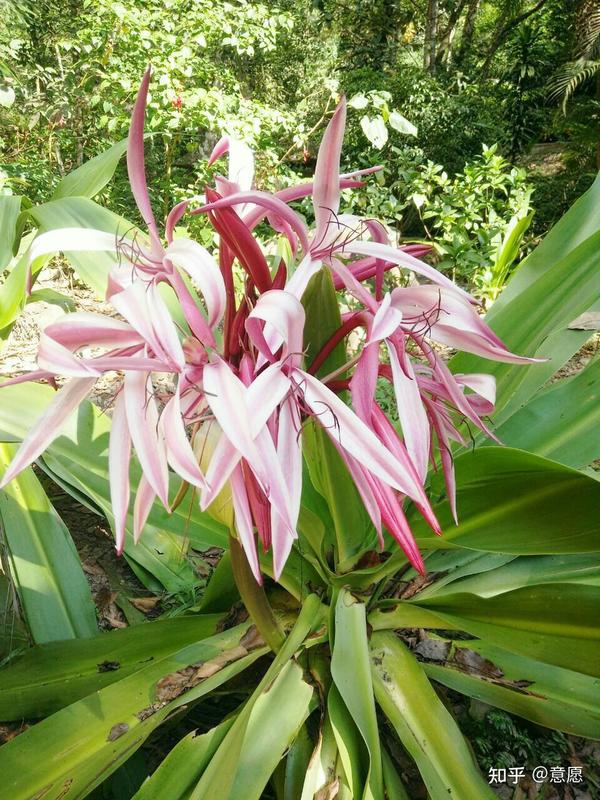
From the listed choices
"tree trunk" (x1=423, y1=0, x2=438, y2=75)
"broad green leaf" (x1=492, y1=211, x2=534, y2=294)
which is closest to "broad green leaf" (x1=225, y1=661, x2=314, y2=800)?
"broad green leaf" (x1=492, y1=211, x2=534, y2=294)

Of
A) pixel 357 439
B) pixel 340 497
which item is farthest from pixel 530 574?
pixel 357 439

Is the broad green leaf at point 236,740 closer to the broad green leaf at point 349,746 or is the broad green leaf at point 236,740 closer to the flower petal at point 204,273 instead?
the broad green leaf at point 349,746

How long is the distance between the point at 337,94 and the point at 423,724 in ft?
18.9

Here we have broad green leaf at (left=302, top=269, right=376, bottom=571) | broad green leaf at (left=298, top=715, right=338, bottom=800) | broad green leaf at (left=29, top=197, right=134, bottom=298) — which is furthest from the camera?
broad green leaf at (left=29, top=197, right=134, bottom=298)

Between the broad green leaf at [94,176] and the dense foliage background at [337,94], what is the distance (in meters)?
0.56

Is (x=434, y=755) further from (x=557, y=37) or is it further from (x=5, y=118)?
(x=557, y=37)

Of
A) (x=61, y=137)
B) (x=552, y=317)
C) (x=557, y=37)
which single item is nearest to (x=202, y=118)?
(x=61, y=137)

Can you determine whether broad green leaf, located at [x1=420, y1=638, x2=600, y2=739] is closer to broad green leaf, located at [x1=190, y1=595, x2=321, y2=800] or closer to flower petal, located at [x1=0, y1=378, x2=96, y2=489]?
broad green leaf, located at [x1=190, y1=595, x2=321, y2=800]

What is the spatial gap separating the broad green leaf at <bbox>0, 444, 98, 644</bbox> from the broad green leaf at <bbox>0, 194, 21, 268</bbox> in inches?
25.0

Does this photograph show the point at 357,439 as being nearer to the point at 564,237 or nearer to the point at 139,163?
the point at 139,163

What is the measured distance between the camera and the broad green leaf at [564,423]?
1157 millimetres

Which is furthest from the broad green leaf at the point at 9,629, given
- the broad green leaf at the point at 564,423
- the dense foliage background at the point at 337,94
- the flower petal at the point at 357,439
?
the dense foliage background at the point at 337,94

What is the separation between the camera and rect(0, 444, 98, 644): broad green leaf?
3.90 ft

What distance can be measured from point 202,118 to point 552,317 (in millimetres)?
3725
